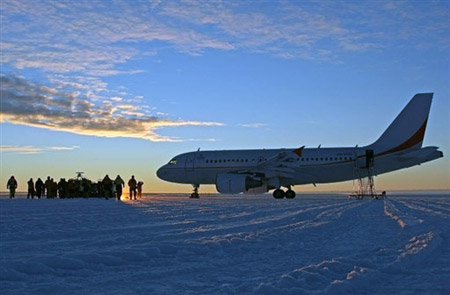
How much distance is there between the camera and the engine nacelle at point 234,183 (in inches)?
1233

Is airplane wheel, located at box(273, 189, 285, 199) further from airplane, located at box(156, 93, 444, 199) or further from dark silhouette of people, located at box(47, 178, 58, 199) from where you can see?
dark silhouette of people, located at box(47, 178, 58, 199)

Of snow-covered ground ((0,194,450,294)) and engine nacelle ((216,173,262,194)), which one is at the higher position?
engine nacelle ((216,173,262,194))

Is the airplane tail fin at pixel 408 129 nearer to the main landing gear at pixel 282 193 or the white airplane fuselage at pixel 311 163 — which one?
the white airplane fuselage at pixel 311 163

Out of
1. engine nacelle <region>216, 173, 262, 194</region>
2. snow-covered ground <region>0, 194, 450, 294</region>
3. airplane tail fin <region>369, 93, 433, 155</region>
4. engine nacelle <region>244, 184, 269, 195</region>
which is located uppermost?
airplane tail fin <region>369, 93, 433, 155</region>

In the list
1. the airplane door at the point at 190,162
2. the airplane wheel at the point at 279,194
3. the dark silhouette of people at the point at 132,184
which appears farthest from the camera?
the airplane door at the point at 190,162

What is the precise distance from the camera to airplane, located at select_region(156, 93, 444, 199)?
3117 centimetres

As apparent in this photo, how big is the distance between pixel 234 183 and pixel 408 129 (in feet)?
36.8

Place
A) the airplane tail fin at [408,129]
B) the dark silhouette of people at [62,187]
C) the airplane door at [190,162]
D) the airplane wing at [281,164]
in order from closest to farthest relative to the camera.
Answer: the airplane tail fin at [408,129] → the airplane wing at [281,164] → the dark silhouette of people at [62,187] → the airplane door at [190,162]

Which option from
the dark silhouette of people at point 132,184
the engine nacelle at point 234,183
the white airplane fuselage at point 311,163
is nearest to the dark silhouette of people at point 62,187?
the dark silhouette of people at point 132,184

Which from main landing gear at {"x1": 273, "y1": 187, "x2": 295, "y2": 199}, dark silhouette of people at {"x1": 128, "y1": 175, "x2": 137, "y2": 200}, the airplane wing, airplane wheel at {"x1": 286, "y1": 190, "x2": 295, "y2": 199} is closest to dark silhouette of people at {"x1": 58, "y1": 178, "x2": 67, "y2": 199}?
dark silhouette of people at {"x1": 128, "y1": 175, "x2": 137, "y2": 200}

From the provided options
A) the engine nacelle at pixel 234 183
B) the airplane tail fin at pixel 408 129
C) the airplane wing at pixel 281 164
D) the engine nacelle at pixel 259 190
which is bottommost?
the engine nacelle at pixel 259 190

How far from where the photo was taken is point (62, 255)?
5.34m

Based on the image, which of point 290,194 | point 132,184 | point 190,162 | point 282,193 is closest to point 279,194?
point 282,193

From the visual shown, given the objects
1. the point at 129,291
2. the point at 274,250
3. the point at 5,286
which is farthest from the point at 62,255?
the point at 274,250
